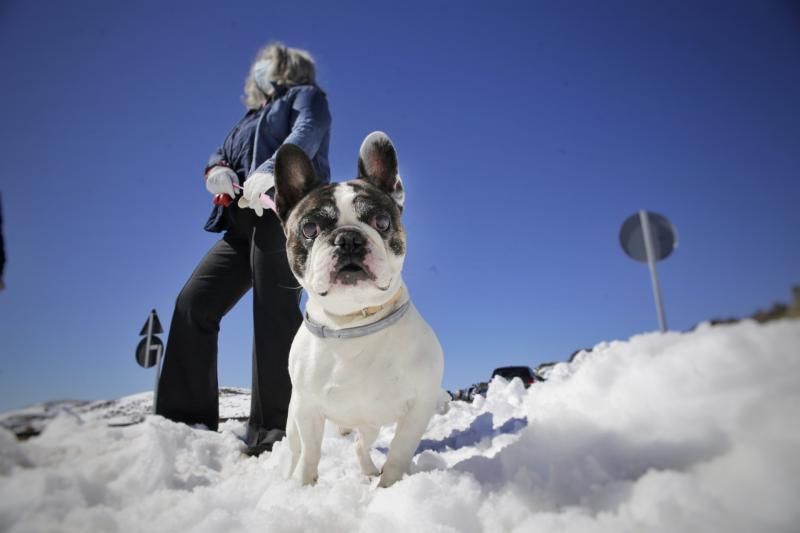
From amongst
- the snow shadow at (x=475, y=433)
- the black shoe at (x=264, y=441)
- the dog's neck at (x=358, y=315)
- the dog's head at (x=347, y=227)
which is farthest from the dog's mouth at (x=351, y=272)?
the black shoe at (x=264, y=441)

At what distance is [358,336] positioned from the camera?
1727mm

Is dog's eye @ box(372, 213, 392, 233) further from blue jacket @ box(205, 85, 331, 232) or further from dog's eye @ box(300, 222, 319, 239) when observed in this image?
blue jacket @ box(205, 85, 331, 232)

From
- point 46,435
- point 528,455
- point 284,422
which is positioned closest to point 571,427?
point 528,455

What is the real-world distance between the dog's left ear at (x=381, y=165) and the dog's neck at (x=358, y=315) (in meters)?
0.56

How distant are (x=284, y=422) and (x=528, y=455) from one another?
5.97 feet

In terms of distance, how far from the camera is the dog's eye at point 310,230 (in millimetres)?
1912

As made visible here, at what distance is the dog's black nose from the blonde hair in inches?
69.8

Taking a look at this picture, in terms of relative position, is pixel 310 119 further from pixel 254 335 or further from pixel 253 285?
pixel 254 335

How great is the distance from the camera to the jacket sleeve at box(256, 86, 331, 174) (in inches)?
104

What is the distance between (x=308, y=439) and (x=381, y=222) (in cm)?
97

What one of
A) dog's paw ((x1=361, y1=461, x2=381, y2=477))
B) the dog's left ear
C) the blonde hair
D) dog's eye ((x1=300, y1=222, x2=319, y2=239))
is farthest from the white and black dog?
the blonde hair

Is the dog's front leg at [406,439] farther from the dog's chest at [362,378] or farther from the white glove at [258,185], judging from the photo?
the white glove at [258,185]

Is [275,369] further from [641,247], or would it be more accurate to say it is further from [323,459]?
[641,247]

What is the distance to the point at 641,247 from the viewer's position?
1.04 m
